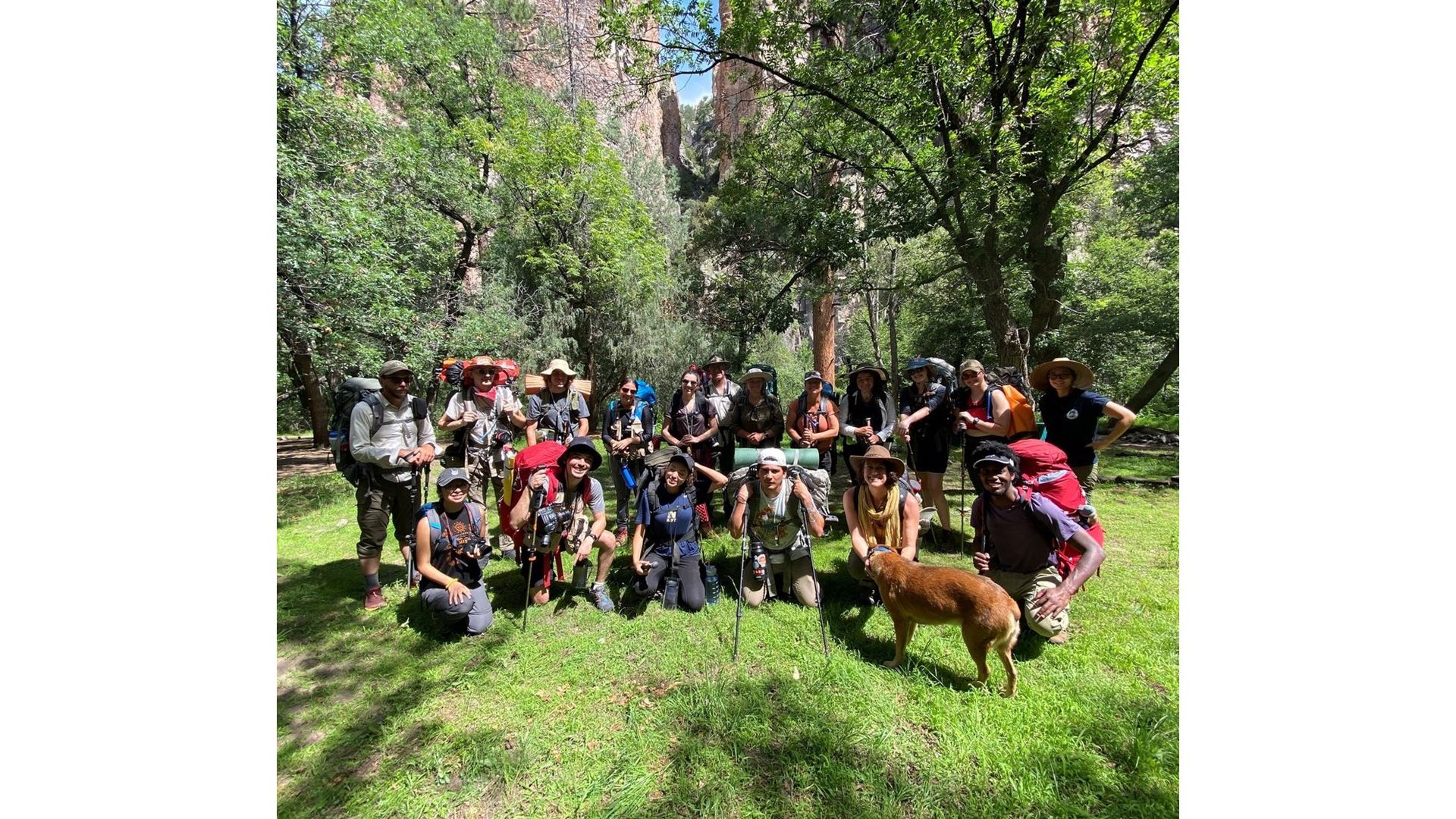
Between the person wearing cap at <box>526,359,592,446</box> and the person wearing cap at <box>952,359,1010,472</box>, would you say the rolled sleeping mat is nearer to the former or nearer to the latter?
the person wearing cap at <box>952,359,1010,472</box>

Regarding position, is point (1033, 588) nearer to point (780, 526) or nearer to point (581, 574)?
point (780, 526)

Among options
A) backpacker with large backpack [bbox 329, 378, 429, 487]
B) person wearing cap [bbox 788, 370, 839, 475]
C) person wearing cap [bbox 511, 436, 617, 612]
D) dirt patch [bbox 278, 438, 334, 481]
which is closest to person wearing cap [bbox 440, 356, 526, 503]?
backpacker with large backpack [bbox 329, 378, 429, 487]

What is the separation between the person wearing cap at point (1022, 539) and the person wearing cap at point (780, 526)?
4.40ft

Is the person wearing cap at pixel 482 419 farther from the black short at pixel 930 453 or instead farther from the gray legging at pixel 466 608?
the black short at pixel 930 453

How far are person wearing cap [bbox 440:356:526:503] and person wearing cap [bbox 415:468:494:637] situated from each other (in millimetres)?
1765

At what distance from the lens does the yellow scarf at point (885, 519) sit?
12.8ft

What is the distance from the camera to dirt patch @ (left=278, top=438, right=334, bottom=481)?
10867mm

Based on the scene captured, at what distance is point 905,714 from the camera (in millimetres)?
3059

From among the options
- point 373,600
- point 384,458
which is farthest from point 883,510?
point 373,600

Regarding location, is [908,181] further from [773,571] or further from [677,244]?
[677,244]

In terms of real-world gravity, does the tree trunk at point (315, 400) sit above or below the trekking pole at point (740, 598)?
above

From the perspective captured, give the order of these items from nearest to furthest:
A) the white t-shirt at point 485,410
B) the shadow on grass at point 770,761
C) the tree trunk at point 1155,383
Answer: the shadow on grass at point 770,761, the white t-shirt at point 485,410, the tree trunk at point 1155,383

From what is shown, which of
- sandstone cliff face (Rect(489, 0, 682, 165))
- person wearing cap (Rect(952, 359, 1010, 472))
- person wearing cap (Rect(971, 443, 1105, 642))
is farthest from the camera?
sandstone cliff face (Rect(489, 0, 682, 165))

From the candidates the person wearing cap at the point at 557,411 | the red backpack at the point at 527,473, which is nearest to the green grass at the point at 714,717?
the red backpack at the point at 527,473
